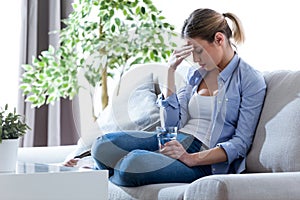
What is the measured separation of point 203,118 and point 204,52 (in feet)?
0.83

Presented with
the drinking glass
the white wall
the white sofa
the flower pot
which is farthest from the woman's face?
the white wall

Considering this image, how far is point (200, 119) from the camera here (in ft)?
8.31

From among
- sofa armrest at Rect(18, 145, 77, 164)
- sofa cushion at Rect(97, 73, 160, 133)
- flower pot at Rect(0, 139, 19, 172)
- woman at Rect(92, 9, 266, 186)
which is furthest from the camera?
sofa armrest at Rect(18, 145, 77, 164)

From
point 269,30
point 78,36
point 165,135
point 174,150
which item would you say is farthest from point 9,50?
point 174,150

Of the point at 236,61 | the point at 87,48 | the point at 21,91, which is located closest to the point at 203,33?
the point at 236,61

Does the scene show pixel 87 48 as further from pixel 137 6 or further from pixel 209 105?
pixel 209 105

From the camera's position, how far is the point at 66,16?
14.1ft

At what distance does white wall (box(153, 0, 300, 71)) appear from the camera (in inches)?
148

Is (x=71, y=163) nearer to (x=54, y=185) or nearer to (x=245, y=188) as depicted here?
(x=54, y=185)

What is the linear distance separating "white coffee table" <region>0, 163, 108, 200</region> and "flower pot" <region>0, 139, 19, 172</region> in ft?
0.25

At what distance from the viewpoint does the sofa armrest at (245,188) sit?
5.95 ft

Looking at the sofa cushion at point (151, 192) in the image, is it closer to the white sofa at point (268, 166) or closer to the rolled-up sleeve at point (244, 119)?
the white sofa at point (268, 166)

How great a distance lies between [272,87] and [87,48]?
1628mm

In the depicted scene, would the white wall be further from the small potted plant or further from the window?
the small potted plant
